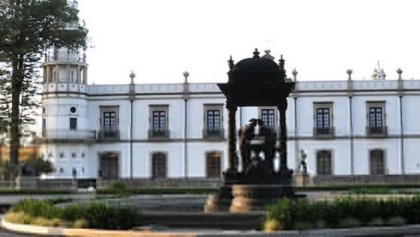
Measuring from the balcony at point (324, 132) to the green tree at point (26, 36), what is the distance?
82.0 ft

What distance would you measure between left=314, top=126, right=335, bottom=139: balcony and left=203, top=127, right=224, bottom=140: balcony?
26.1ft

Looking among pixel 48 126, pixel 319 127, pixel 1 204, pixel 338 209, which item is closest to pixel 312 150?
pixel 319 127

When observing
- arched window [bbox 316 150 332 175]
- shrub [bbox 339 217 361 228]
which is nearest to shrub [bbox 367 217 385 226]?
shrub [bbox 339 217 361 228]

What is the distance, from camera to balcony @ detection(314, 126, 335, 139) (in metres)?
58.3

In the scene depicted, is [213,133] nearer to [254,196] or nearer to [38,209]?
[254,196]

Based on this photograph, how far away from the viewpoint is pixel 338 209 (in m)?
14.1

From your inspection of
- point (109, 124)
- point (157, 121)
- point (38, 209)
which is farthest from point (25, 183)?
point (38, 209)

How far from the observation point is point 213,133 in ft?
194

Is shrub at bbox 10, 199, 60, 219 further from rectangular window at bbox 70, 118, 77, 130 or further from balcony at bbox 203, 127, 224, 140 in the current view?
balcony at bbox 203, 127, 224, 140

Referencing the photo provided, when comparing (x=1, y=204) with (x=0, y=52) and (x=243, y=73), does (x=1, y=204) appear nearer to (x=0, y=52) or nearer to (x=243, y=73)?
(x=243, y=73)

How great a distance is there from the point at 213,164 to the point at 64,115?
1323 centimetres

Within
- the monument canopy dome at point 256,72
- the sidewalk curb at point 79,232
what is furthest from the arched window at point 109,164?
the sidewalk curb at point 79,232

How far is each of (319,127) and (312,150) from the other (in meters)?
2.04

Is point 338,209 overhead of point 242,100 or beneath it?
beneath
